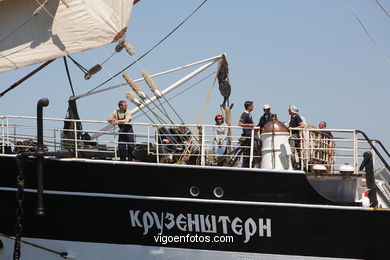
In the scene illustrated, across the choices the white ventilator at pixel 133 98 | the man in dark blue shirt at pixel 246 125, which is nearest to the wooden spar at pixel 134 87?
the white ventilator at pixel 133 98

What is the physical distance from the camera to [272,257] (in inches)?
588

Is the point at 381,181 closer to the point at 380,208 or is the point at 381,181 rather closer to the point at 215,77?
the point at 380,208

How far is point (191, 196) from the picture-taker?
49.4 ft

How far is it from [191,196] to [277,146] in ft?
6.60

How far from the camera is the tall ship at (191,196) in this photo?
14781 millimetres

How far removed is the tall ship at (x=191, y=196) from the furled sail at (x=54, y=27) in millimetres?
2287

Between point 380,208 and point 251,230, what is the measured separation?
256cm

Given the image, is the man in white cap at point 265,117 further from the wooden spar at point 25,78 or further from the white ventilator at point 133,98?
the wooden spar at point 25,78

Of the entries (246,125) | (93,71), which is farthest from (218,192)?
(93,71)

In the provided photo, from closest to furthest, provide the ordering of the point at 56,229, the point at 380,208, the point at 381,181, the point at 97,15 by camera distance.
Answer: the point at 380,208 → the point at 56,229 → the point at 381,181 → the point at 97,15

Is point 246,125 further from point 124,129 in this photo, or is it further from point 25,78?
point 25,78

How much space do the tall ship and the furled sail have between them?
90.0 inches

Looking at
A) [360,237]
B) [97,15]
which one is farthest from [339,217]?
[97,15]

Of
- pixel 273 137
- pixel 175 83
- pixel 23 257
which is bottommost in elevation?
pixel 23 257
